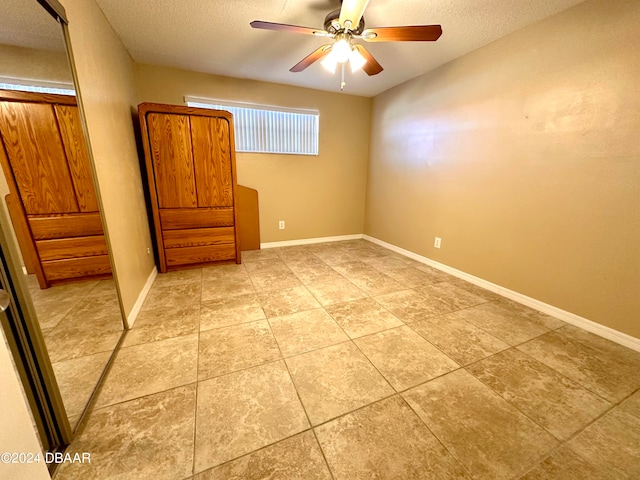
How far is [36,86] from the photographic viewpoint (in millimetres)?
1121

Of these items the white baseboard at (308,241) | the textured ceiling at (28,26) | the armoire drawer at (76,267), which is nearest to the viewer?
the textured ceiling at (28,26)

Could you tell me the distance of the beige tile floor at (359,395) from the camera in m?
1.00

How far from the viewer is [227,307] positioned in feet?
7.04

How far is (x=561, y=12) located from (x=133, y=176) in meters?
3.85

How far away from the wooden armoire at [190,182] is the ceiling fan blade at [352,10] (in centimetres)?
173

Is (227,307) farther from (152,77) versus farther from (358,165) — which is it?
(358,165)

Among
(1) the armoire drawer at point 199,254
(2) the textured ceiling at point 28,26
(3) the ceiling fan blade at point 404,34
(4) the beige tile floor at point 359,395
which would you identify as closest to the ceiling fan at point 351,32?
(3) the ceiling fan blade at point 404,34

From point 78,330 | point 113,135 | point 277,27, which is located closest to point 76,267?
point 78,330

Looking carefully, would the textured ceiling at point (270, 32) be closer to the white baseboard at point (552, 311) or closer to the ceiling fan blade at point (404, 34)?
the ceiling fan blade at point (404, 34)

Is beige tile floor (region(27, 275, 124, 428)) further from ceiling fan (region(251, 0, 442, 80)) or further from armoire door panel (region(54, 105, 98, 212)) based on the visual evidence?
ceiling fan (region(251, 0, 442, 80))

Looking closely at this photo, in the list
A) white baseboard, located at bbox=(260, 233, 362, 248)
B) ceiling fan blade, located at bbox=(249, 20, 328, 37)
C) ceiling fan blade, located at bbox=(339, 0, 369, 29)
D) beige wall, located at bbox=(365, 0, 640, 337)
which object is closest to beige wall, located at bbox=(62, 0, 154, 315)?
ceiling fan blade, located at bbox=(249, 20, 328, 37)

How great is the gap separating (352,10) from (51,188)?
1929 millimetres

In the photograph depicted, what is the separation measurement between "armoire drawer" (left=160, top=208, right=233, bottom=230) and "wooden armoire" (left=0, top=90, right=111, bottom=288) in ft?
4.15

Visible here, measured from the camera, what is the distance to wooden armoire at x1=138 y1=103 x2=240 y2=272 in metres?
2.59
